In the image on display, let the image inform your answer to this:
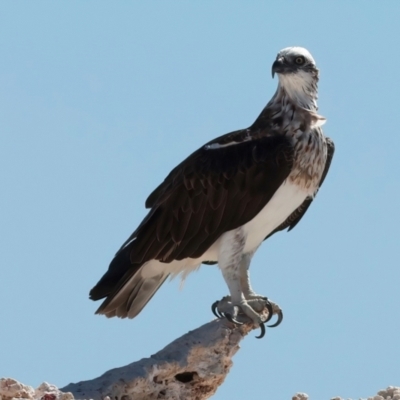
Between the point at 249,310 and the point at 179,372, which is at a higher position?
the point at 249,310

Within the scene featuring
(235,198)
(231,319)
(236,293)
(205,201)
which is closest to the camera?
(231,319)

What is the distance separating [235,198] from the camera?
11711 millimetres

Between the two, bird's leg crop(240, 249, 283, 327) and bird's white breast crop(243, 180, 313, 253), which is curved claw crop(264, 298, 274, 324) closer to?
bird's leg crop(240, 249, 283, 327)

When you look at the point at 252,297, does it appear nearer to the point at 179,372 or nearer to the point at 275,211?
the point at 275,211

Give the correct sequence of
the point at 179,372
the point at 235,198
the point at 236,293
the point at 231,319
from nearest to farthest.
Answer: the point at 179,372, the point at 231,319, the point at 236,293, the point at 235,198

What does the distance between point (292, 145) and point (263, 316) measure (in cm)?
169

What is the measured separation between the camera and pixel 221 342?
10.6m

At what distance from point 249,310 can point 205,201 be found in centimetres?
124

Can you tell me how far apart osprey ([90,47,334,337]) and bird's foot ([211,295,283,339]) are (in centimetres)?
1

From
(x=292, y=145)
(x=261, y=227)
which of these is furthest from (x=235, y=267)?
(x=292, y=145)


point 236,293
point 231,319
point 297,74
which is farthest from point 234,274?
point 297,74

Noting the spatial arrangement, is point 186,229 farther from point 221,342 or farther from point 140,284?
point 221,342

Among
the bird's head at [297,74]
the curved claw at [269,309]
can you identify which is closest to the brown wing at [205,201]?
the bird's head at [297,74]

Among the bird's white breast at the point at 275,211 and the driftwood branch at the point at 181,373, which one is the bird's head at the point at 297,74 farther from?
the driftwood branch at the point at 181,373
